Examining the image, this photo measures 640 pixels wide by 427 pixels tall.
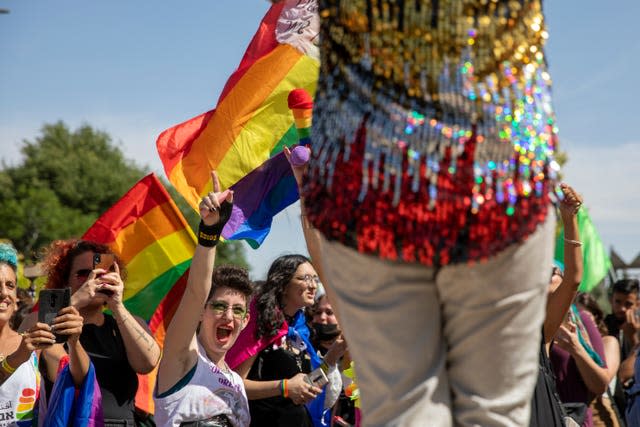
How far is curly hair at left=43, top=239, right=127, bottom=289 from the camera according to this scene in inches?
195

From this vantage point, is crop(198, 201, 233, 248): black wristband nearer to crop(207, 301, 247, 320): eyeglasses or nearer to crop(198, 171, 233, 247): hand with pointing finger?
crop(198, 171, 233, 247): hand with pointing finger

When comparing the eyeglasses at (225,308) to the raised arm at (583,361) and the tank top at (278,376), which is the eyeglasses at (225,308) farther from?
the raised arm at (583,361)

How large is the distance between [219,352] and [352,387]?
1.90 m

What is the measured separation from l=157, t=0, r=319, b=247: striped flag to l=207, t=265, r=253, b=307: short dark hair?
108 centimetres

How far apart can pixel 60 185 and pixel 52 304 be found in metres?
49.4

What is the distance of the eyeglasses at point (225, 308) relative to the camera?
4.96 m

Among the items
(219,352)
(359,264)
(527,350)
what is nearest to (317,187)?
(359,264)

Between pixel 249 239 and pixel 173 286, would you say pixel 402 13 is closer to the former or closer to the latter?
pixel 249 239

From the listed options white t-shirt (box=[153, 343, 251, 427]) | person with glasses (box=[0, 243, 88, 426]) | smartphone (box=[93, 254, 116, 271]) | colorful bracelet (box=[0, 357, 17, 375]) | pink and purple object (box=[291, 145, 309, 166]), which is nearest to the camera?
pink and purple object (box=[291, 145, 309, 166])

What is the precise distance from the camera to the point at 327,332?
700 centimetres

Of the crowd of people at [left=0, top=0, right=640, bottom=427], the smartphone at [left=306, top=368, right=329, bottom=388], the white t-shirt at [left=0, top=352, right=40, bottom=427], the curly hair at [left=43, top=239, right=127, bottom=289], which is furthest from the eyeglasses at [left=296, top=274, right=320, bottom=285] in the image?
the crowd of people at [left=0, top=0, right=640, bottom=427]

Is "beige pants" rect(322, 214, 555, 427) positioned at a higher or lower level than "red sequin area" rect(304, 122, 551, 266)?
lower

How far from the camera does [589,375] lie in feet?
20.9

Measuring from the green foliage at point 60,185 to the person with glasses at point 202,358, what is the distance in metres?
42.7
